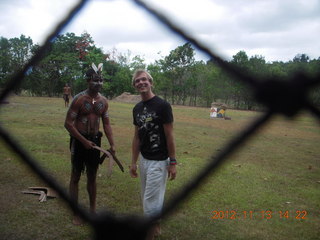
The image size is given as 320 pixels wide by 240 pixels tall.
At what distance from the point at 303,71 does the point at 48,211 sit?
11.6ft

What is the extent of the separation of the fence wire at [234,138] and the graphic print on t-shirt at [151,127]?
205 cm

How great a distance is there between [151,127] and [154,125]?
4 cm

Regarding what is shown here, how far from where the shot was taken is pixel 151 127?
2771 mm

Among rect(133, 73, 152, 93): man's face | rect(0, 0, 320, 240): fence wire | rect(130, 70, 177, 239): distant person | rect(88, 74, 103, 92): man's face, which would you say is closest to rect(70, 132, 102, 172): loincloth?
rect(88, 74, 103, 92): man's face

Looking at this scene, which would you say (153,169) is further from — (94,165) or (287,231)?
(287,231)

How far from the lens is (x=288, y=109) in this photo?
457 mm

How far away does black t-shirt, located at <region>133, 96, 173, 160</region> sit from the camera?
273 cm

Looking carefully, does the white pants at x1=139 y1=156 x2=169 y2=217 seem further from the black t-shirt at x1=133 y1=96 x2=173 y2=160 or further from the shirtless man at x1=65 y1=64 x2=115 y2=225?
the shirtless man at x1=65 y1=64 x2=115 y2=225

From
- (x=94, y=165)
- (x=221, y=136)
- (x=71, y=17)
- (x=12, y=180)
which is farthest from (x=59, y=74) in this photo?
(x=71, y=17)

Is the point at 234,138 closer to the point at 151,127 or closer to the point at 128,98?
the point at 151,127

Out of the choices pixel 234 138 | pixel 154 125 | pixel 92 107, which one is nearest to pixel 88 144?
pixel 92 107
